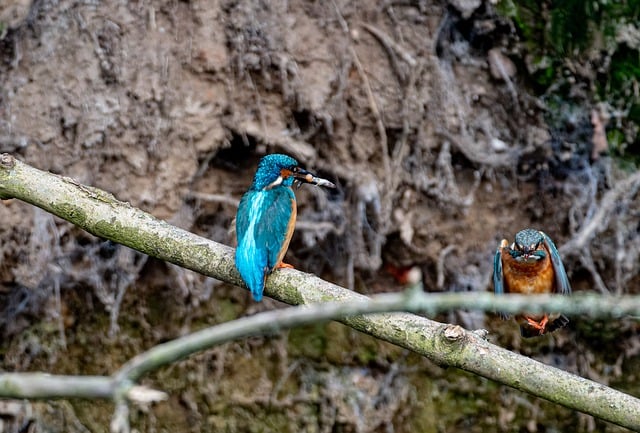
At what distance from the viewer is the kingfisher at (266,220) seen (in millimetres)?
3145

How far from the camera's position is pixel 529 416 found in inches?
212

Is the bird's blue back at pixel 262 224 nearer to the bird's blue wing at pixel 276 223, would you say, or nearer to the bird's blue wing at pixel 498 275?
the bird's blue wing at pixel 276 223

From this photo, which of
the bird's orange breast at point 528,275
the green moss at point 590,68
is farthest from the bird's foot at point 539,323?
the green moss at point 590,68

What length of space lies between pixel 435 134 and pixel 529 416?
1.91 m

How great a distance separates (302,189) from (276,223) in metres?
1.56

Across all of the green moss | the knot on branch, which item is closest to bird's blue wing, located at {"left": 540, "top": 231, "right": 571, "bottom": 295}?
the green moss

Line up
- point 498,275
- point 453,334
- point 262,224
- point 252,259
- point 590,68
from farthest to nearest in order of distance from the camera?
1. point 590,68
2. point 498,275
3. point 262,224
4. point 252,259
5. point 453,334

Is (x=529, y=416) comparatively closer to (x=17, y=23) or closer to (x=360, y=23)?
(x=360, y=23)

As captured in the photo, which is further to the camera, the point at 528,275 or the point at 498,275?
the point at 498,275

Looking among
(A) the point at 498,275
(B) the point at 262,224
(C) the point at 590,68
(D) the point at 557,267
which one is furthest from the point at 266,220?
(C) the point at 590,68

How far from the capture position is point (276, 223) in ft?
11.8

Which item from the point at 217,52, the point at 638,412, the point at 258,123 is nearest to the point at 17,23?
the point at 217,52

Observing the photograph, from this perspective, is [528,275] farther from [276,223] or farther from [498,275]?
[276,223]

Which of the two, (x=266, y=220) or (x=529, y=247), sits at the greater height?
(x=529, y=247)
